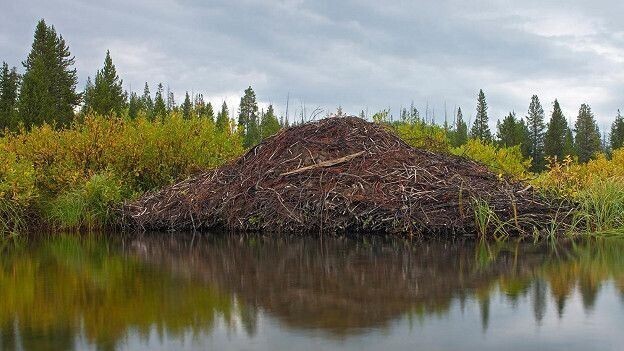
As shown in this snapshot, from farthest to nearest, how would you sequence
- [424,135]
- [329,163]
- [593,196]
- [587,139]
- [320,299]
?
[587,139], [424,135], [329,163], [593,196], [320,299]

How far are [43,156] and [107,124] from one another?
54.5 inches

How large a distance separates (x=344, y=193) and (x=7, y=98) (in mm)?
45071

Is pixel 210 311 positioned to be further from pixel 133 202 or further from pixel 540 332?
pixel 133 202

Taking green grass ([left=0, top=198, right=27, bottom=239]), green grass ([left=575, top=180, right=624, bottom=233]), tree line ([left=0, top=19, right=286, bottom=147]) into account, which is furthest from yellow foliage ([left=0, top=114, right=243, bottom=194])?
tree line ([left=0, top=19, right=286, bottom=147])

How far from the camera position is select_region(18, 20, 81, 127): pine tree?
42875 mm

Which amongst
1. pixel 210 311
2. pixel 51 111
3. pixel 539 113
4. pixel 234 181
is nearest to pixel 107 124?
pixel 234 181

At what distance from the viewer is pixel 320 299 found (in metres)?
4.19

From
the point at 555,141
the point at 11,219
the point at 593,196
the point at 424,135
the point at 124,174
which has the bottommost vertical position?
the point at 11,219

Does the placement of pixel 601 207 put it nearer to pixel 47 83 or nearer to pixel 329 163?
pixel 329 163

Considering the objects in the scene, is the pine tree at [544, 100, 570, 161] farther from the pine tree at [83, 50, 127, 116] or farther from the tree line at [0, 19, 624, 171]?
the pine tree at [83, 50, 127, 116]

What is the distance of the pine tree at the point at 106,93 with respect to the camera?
4869cm

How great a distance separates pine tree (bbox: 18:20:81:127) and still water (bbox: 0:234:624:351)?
39.3 meters

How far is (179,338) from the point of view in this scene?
10.7 ft

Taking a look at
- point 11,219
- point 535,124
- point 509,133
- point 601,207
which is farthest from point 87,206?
point 535,124
